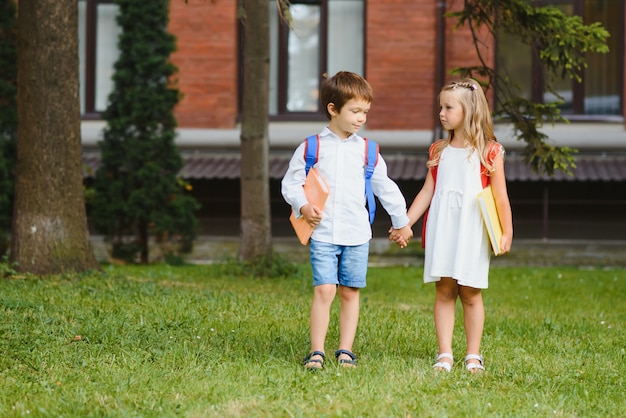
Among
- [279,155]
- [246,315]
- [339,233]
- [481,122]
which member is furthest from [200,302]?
[279,155]

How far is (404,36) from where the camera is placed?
17.4m

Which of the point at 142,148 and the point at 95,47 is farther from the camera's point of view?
the point at 95,47

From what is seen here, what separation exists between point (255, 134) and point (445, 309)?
6533 mm

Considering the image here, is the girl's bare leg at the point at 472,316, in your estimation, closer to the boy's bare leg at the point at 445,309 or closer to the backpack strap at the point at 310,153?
the boy's bare leg at the point at 445,309

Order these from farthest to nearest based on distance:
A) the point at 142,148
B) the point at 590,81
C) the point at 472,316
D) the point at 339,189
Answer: the point at 590,81
the point at 142,148
the point at 472,316
the point at 339,189

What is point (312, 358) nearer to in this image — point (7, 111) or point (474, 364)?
point (474, 364)

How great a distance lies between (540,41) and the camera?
1033 centimetres

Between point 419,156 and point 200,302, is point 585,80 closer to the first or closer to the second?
point 419,156

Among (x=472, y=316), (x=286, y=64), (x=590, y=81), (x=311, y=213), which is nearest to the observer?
(x=311, y=213)

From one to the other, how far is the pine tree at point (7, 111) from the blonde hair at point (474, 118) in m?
10.2

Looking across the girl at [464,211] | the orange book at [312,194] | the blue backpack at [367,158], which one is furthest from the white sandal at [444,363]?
the orange book at [312,194]

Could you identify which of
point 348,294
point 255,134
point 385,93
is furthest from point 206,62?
point 348,294

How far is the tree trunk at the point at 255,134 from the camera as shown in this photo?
477 inches

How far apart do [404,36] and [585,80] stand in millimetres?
3295
